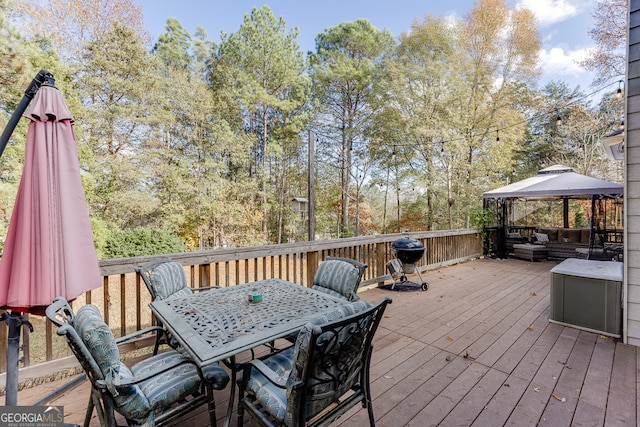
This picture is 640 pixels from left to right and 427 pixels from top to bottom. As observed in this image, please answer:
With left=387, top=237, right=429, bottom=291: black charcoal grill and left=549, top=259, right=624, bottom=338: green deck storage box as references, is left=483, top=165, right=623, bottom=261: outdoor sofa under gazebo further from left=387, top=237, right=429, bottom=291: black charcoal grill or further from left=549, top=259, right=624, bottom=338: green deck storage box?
left=387, top=237, right=429, bottom=291: black charcoal grill

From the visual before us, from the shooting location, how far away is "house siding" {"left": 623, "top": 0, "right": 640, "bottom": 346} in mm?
2688

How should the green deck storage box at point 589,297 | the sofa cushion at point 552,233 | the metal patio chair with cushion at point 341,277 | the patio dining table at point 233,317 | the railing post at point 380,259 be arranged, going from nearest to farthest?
the patio dining table at point 233,317, the metal patio chair with cushion at point 341,277, the green deck storage box at point 589,297, the railing post at point 380,259, the sofa cushion at point 552,233

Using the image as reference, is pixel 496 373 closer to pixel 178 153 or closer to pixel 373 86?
pixel 178 153

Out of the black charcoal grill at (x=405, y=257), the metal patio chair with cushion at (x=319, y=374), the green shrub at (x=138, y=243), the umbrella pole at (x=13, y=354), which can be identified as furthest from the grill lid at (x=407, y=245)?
the green shrub at (x=138, y=243)

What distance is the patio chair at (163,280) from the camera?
2.35 m

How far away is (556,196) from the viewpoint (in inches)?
317

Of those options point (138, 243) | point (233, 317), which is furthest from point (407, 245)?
point (138, 243)

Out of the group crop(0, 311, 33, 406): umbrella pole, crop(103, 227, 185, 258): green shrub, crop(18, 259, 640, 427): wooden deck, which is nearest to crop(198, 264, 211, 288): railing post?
crop(18, 259, 640, 427): wooden deck

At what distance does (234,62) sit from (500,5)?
10190 mm

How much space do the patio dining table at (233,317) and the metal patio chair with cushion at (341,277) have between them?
38 centimetres

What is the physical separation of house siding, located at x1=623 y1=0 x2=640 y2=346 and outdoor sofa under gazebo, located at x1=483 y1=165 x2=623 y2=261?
4138 mm

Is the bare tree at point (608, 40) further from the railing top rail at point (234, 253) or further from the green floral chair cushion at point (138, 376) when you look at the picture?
the green floral chair cushion at point (138, 376)

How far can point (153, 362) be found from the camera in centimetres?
168

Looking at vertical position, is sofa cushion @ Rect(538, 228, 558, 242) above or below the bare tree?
below
